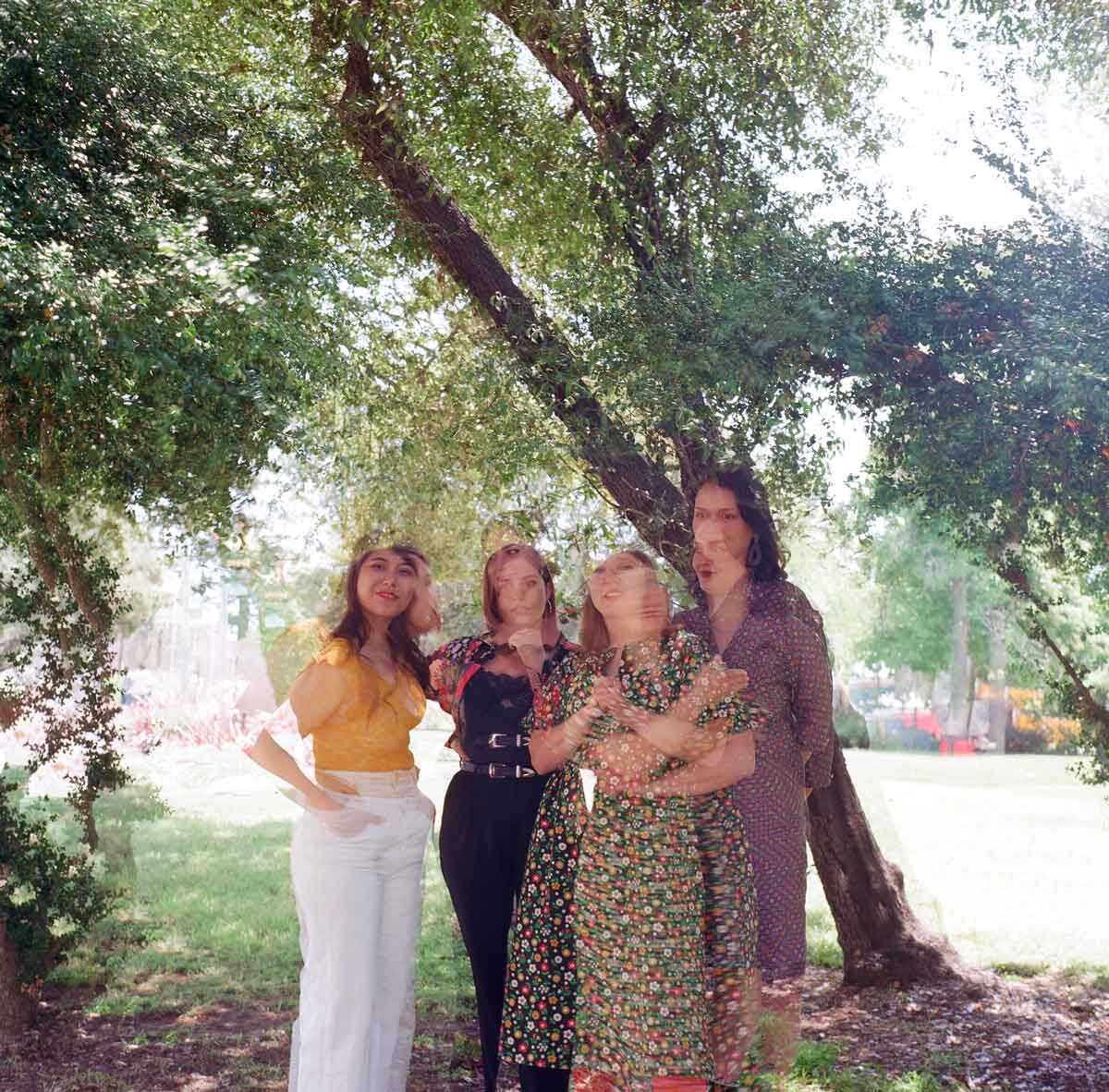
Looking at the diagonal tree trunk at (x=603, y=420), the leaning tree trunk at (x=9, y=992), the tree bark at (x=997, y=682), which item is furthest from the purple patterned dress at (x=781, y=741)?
the tree bark at (x=997, y=682)

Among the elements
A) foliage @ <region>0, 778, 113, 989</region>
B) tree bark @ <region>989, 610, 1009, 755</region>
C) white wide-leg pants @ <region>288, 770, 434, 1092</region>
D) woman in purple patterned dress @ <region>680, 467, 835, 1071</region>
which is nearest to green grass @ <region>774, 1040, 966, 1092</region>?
woman in purple patterned dress @ <region>680, 467, 835, 1071</region>

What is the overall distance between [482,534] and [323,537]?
112 cm

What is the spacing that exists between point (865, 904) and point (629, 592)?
3417 mm

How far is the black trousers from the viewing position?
10.9 feet

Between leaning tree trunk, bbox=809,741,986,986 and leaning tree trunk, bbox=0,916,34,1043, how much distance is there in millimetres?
3600

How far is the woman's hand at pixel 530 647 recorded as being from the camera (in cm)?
332

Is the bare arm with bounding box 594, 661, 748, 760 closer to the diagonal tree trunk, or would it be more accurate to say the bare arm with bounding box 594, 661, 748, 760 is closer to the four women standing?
the four women standing

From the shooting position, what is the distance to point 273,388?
3.98 meters

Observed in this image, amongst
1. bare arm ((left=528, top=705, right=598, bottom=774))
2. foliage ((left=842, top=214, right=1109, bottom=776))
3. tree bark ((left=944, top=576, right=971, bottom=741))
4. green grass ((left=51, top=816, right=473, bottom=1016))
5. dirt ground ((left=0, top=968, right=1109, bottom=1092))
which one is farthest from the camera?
tree bark ((left=944, top=576, right=971, bottom=741))

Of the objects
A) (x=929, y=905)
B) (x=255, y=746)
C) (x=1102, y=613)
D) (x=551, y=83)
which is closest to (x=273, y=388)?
(x=255, y=746)

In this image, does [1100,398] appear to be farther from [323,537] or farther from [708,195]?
[323,537]

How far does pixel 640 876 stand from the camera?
277 cm

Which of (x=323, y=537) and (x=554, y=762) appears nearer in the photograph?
(x=554, y=762)

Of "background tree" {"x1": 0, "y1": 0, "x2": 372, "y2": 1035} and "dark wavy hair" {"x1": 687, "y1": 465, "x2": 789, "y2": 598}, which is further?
"background tree" {"x1": 0, "y1": 0, "x2": 372, "y2": 1035}
